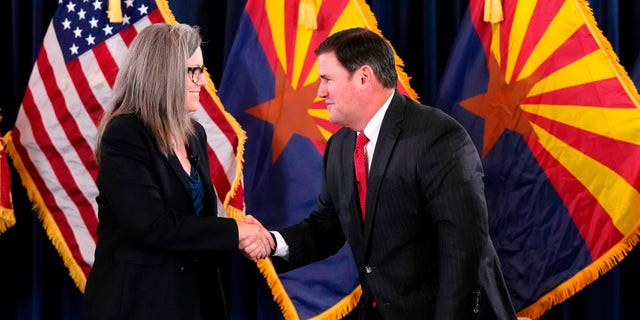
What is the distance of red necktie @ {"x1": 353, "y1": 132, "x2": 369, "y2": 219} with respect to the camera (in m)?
2.38

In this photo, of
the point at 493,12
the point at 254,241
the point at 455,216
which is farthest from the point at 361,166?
the point at 493,12

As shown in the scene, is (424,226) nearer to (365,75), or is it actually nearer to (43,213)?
(365,75)

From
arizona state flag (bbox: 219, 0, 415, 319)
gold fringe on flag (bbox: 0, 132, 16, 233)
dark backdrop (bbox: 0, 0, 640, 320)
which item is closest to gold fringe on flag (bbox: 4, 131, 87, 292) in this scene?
gold fringe on flag (bbox: 0, 132, 16, 233)

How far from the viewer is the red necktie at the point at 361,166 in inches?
93.5

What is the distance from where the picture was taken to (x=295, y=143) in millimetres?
3492

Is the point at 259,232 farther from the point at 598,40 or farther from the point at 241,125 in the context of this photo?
the point at 598,40

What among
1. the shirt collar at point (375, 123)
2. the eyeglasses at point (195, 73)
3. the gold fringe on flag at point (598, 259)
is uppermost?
the eyeglasses at point (195, 73)

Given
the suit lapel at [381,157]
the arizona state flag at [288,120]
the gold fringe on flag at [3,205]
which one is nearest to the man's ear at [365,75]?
the suit lapel at [381,157]

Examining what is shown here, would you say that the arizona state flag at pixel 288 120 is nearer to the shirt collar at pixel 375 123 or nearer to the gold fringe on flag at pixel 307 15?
the gold fringe on flag at pixel 307 15

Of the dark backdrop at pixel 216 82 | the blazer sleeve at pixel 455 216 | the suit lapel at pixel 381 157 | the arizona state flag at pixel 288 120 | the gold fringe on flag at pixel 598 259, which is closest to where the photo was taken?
the blazer sleeve at pixel 455 216

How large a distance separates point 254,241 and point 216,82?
1563 millimetres

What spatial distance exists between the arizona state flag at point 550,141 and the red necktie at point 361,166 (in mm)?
1130

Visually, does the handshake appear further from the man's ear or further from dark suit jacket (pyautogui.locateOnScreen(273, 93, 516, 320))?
the man's ear

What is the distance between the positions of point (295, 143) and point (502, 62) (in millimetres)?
901
